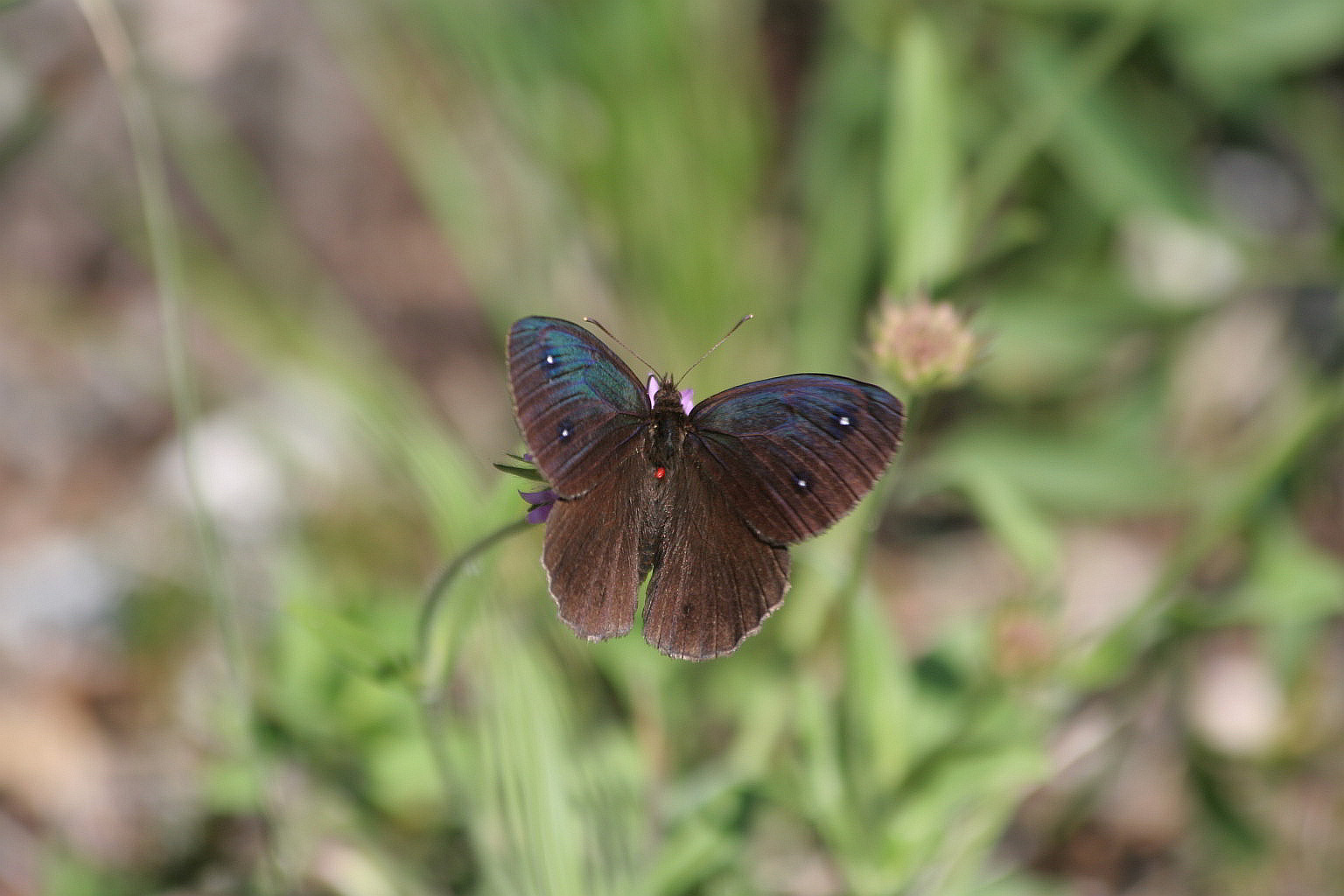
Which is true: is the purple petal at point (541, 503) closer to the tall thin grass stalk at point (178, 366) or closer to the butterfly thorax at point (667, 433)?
the butterfly thorax at point (667, 433)

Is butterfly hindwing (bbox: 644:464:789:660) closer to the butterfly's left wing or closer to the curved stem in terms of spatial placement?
the butterfly's left wing

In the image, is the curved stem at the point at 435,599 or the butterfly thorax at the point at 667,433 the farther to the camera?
the butterfly thorax at the point at 667,433

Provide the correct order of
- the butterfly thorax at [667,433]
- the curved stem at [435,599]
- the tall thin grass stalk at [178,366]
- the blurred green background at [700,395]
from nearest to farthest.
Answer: the curved stem at [435,599], the butterfly thorax at [667,433], the tall thin grass stalk at [178,366], the blurred green background at [700,395]

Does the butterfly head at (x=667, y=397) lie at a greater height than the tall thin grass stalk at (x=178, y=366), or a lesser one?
lesser

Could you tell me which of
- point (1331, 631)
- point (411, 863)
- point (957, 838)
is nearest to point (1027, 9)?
point (1331, 631)

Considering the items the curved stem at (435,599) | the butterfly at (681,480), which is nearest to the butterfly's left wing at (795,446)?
the butterfly at (681,480)

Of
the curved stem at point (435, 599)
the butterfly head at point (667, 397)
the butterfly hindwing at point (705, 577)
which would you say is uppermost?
the butterfly head at point (667, 397)

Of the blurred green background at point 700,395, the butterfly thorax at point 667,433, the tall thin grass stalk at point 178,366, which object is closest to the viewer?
the butterfly thorax at point 667,433
